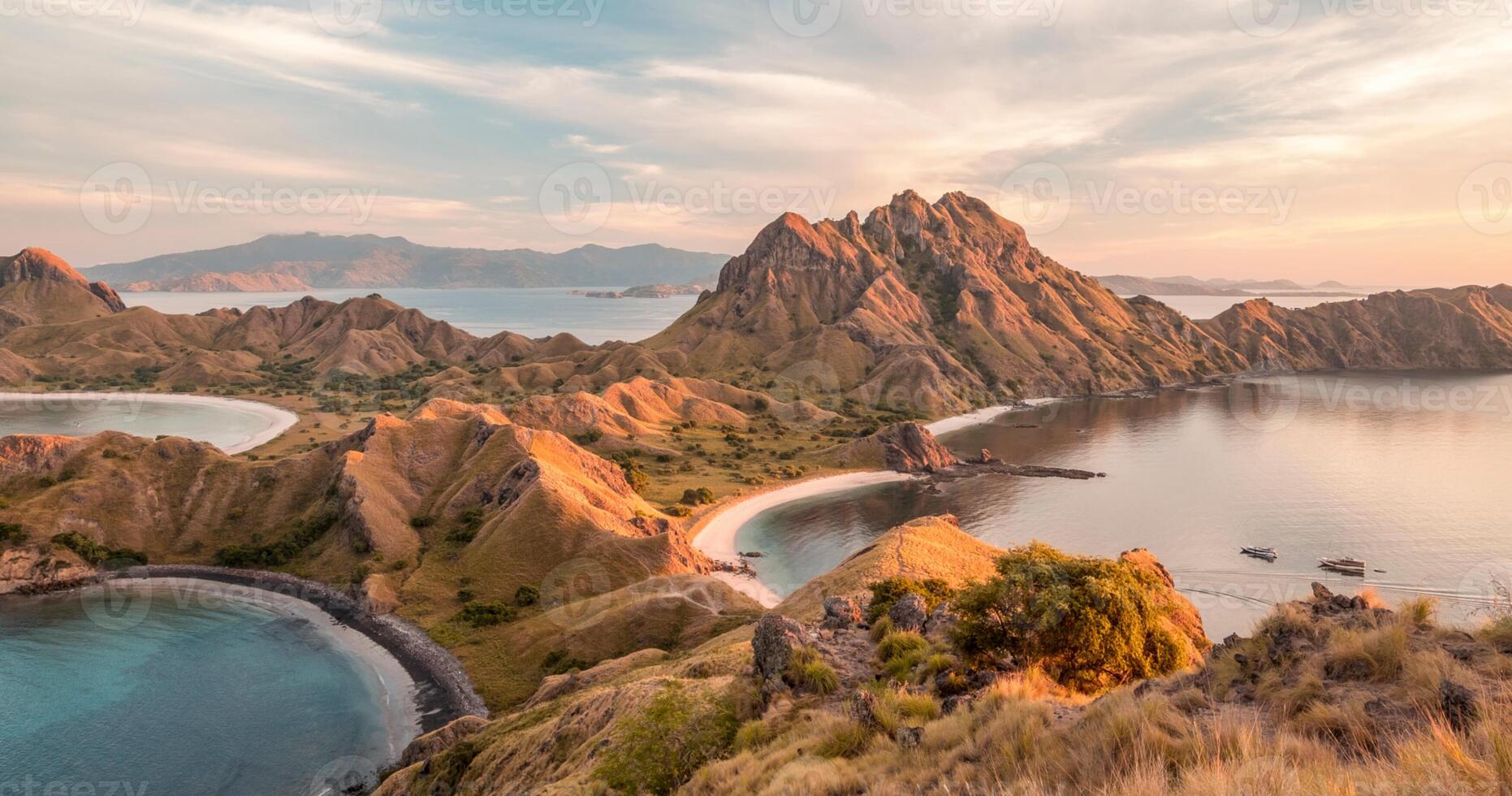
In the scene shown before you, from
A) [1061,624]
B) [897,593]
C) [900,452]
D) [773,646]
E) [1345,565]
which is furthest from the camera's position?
[900,452]

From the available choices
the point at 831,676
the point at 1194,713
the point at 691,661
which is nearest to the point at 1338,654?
the point at 1194,713

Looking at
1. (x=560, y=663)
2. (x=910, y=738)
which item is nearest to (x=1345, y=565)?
(x=560, y=663)

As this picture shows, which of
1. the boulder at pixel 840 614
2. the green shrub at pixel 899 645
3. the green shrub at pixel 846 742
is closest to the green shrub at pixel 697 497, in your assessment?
the boulder at pixel 840 614

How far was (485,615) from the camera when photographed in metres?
69.1

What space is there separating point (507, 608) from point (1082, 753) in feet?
225

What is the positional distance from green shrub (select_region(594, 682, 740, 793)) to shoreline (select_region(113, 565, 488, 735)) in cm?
3208

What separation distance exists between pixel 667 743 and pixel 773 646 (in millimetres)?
5686

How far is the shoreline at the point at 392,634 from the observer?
5722cm

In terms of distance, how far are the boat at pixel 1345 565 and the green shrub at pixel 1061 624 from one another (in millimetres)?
84110

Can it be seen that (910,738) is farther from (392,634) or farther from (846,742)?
(392,634)

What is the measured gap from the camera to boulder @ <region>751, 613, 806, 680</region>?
26703 millimetres

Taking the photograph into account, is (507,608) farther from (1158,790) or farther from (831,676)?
(1158,790)

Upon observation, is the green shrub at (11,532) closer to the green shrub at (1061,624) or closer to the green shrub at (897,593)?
the green shrub at (897,593)

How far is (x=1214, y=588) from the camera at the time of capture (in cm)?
8225
